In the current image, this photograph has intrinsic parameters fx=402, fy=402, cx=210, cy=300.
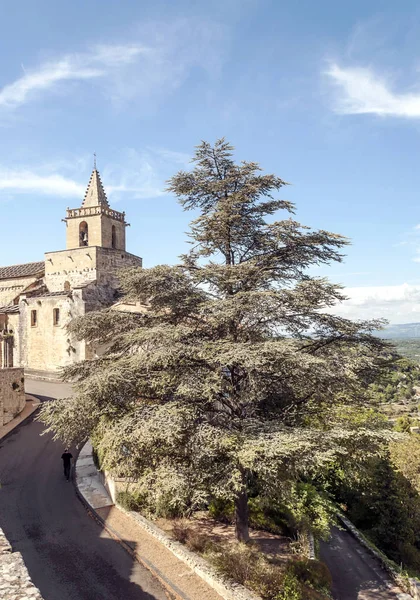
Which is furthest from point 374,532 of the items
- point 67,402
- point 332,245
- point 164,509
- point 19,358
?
point 19,358

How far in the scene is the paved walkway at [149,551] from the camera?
984cm

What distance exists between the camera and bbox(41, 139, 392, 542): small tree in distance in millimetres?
9359

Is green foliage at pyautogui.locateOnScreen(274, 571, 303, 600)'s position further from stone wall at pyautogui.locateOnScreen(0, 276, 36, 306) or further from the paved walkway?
stone wall at pyautogui.locateOnScreen(0, 276, 36, 306)

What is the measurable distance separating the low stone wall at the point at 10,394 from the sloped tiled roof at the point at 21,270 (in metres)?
15.4

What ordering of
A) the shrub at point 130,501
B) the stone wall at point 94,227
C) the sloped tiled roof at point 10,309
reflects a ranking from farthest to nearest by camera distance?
the sloped tiled roof at point 10,309 < the stone wall at point 94,227 < the shrub at point 130,501

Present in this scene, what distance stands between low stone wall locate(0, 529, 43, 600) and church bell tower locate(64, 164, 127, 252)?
1120 inches

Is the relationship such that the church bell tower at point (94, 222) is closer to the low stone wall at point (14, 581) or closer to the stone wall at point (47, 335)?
the stone wall at point (47, 335)

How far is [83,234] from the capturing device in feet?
114

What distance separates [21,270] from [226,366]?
3237cm

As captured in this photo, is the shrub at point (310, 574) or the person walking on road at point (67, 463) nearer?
the shrub at point (310, 574)

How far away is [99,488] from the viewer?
50.2 ft

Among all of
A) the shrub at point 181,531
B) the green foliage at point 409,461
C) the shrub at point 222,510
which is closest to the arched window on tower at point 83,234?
the shrub at point 222,510

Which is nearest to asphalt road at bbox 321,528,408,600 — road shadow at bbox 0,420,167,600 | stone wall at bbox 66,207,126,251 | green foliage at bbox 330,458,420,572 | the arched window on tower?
green foliage at bbox 330,458,420,572

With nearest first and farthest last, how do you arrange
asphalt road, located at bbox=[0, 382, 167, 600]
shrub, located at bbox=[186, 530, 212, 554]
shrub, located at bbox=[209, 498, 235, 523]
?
asphalt road, located at bbox=[0, 382, 167, 600], shrub, located at bbox=[186, 530, 212, 554], shrub, located at bbox=[209, 498, 235, 523]
